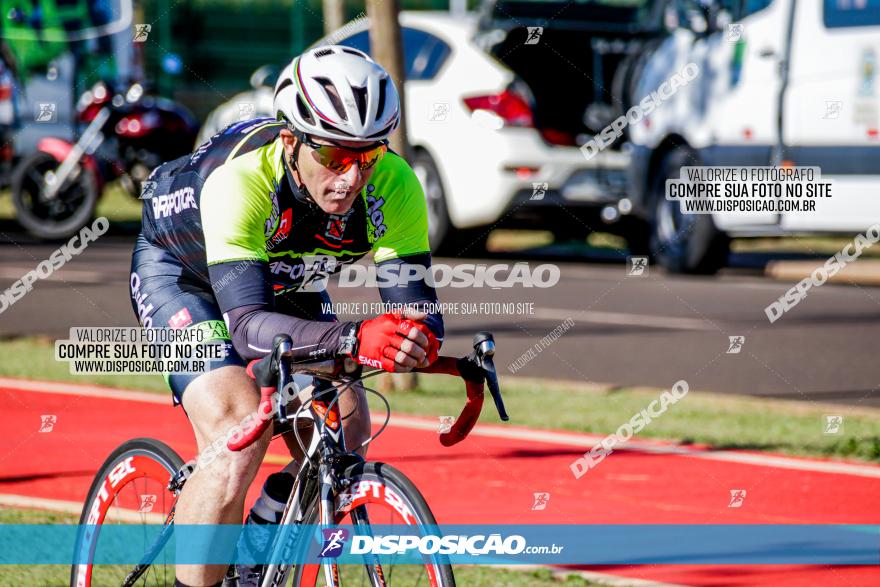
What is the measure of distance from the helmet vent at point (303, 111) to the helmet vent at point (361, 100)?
127mm

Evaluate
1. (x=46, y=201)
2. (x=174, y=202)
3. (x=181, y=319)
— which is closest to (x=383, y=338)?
(x=181, y=319)

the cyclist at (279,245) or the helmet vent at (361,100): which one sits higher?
the helmet vent at (361,100)

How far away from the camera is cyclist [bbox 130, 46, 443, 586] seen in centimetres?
372

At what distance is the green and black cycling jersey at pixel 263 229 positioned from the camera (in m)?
3.81

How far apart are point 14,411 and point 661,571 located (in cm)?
470

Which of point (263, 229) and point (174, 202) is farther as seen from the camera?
point (174, 202)

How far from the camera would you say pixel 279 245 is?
4.16 metres

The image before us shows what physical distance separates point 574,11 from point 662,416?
8.94m

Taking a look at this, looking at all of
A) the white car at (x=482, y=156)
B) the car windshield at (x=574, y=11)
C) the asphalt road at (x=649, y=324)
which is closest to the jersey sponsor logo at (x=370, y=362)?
the asphalt road at (x=649, y=324)

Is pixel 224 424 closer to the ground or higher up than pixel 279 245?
closer to the ground

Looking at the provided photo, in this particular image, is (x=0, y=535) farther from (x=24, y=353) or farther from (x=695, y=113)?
(x=695, y=113)

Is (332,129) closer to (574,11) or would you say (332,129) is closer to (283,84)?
(283,84)

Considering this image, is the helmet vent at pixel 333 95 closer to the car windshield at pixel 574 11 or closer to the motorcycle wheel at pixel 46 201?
the car windshield at pixel 574 11

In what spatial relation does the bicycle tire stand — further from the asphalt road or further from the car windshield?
the car windshield
